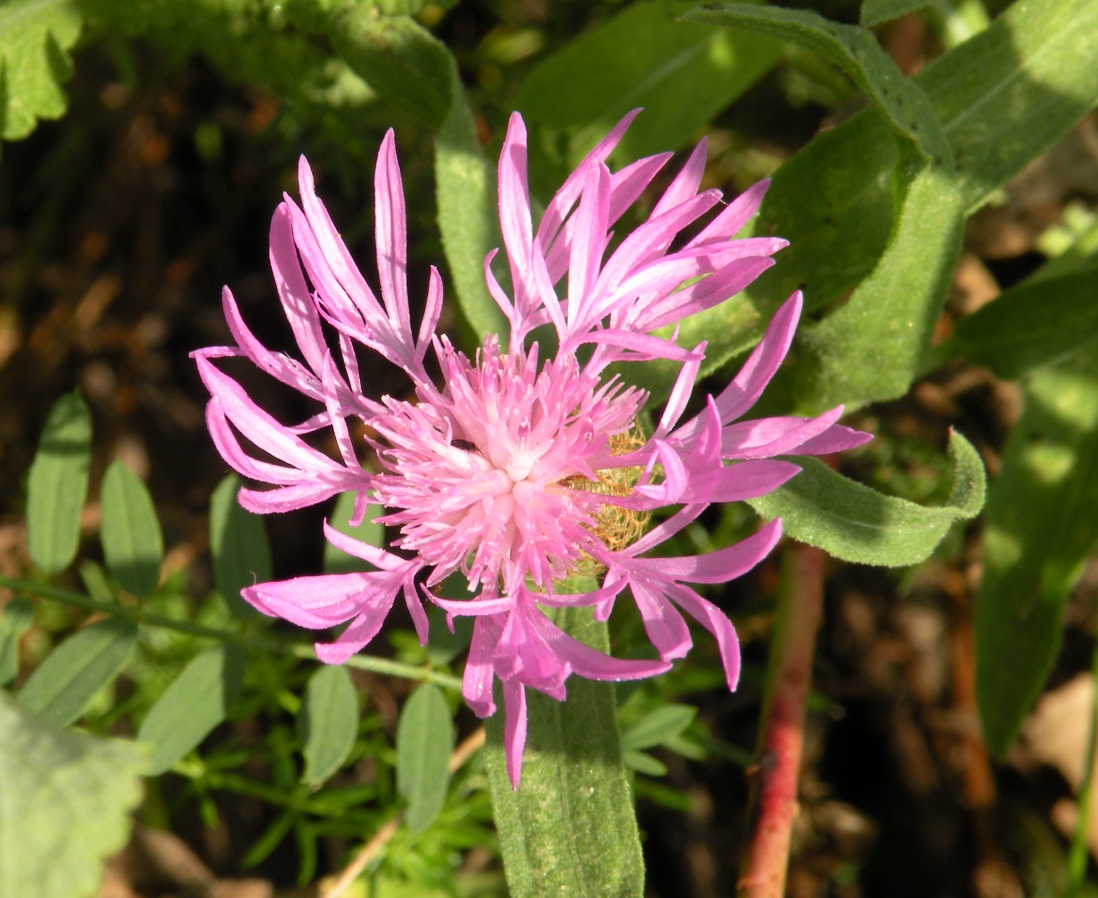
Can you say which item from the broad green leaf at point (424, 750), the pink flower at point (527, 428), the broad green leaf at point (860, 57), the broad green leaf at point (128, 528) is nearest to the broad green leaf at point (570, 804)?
the pink flower at point (527, 428)

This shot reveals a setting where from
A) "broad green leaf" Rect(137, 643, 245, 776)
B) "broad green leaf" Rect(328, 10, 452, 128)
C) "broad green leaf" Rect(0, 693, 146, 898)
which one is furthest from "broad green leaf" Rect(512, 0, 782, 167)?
"broad green leaf" Rect(0, 693, 146, 898)

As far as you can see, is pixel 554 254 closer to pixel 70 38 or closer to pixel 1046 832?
pixel 70 38

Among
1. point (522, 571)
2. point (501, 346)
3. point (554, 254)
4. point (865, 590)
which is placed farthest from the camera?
point (865, 590)

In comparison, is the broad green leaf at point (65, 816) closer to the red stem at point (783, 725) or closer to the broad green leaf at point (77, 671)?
the broad green leaf at point (77, 671)

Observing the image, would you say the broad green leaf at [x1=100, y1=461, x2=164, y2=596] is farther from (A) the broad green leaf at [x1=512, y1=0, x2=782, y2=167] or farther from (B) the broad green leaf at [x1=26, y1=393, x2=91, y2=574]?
(A) the broad green leaf at [x1=512, y1=0, x2=782, y2=167]

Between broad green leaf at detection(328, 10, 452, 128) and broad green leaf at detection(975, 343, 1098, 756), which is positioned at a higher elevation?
broad green leaf at detection(328, 10, 452, 128)

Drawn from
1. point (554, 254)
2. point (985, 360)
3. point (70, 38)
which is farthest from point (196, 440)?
point (985, 360)
